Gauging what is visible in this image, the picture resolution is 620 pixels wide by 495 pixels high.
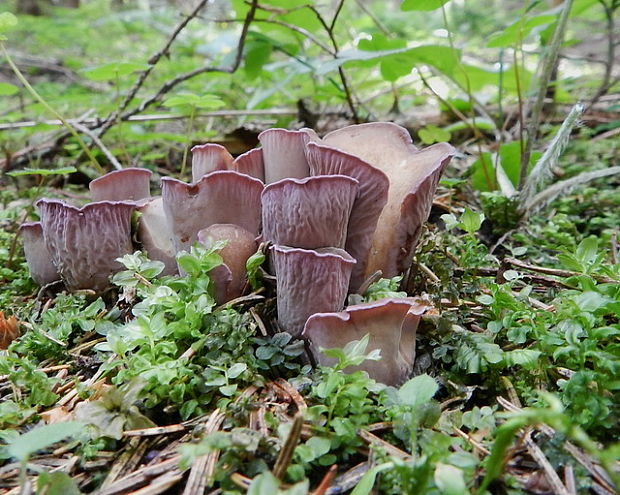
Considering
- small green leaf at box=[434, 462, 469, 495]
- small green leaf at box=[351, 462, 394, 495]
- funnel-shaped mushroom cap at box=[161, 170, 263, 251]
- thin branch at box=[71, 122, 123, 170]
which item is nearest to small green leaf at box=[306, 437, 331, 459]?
small green leaf at box=[351, 462, 394, 495]

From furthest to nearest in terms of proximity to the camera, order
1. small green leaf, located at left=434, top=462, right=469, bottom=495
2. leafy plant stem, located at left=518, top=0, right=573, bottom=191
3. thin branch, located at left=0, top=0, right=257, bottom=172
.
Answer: thin branch, located at left=0, top=0, right=257, bottom=172 → leafy plant stem, located at left=518, top=0, right=573, bottom=191 → small green leaf, located at left=434, top=462, right=469, bottom=495

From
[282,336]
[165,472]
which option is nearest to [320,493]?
[165,472]

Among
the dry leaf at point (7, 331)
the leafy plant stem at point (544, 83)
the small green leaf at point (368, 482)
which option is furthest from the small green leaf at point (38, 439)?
the leafy plant stem at point (544, 83)

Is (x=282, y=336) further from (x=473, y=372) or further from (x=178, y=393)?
(x=473, y=372)

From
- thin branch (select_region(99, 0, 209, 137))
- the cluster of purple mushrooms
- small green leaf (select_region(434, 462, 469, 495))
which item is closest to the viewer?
small green leaf (select_region(434, 462, 469, 495))

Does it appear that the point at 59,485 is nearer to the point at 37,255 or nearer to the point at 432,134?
the point at 37,255

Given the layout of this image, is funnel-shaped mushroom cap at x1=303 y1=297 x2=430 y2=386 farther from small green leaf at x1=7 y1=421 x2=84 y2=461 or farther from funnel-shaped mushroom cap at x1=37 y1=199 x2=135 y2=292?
funnel-shaped mushroom cap at x1=37 y1=199 x2=135 y2=292

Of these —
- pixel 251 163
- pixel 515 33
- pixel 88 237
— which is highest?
pixel 515 33

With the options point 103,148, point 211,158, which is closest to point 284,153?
point 211,158

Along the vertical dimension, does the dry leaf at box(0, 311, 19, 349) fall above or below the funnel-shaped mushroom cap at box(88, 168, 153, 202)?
below
